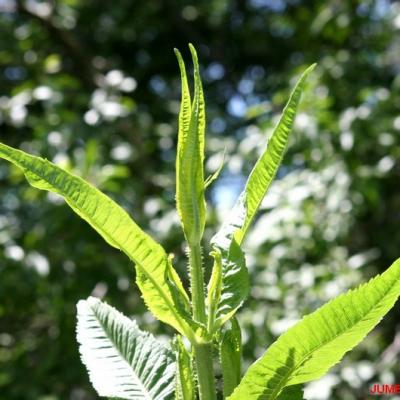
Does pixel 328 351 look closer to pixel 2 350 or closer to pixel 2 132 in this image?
pixel 2 350

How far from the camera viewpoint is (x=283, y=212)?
8.45ft

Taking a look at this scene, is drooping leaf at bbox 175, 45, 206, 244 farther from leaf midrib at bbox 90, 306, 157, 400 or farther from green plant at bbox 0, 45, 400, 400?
leaf midrib at bbox 90, 306, 157, 400

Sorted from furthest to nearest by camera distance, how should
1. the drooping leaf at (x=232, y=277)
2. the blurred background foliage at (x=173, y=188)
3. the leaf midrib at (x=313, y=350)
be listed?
the blurred background foliage at (x=173, y=188), the drooping leaf at (x=232, y=277), the leaf midrib at (x=313, y=350)

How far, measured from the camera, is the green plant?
2.01 ft

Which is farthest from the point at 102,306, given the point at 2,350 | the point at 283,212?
the point at 2,350

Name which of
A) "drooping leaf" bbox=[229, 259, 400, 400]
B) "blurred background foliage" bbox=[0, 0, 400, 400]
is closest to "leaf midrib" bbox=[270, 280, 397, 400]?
"drooping leaf" bbox=[229, 259, 400, 400]

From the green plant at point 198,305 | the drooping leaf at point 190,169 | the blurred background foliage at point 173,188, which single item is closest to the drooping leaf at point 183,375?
the green plant at point 198,305

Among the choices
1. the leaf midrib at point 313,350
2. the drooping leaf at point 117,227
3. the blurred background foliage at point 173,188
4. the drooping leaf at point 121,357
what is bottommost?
the leaf midrib at point 313,350

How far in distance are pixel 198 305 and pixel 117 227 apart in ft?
0.35

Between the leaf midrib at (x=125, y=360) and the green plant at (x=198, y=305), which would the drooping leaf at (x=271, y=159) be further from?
the leaf midrib at (x=125, y=360)

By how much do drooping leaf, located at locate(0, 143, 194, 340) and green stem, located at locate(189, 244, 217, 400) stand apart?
0.04 ft

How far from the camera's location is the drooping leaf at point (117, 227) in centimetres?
66

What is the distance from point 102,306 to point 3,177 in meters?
2.59

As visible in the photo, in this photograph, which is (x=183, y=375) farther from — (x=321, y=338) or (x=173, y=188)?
(x=173, y=188)
